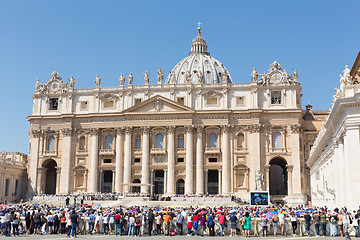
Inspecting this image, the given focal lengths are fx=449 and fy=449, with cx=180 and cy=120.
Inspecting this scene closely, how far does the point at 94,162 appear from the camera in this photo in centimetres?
7431

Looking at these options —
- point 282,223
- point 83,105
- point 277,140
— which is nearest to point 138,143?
point 83,105

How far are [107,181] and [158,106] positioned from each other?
15738 millimetres

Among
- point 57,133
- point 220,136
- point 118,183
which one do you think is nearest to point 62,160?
point 57,133

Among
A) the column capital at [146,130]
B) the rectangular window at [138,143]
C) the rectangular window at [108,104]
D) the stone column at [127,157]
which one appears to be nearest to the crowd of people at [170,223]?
the stone column at [127,157]

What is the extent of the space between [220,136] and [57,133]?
28.2 meters

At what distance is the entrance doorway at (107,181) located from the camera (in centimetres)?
7588

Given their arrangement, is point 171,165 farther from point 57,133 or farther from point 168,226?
point 168,226

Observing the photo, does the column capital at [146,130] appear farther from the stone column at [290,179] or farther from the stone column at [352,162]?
the stone column at [352,162]

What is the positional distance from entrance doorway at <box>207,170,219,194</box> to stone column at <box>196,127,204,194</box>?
2862 mm

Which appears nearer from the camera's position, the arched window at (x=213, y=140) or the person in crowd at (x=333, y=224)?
the person in crowd at (x=333, y=224)

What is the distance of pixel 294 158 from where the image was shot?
70.2 m

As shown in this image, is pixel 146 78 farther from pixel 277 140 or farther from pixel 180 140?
pixel 277 140

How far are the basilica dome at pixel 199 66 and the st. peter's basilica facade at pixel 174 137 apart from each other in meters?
40.2

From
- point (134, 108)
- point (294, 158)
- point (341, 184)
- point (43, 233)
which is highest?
point (134, 108)
